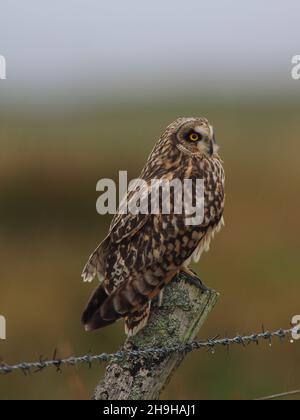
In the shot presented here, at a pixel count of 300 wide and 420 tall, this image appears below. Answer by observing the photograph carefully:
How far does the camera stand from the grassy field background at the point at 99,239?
7820 millimetres

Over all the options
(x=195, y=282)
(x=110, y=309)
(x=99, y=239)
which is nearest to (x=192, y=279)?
(x=195, y=282)

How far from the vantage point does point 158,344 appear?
14.4 feet

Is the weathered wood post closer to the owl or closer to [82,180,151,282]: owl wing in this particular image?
the owl

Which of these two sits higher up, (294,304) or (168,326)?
(294,304)

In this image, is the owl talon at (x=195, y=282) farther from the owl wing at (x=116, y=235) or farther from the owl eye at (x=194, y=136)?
the owl eye at (x=194, y=136)

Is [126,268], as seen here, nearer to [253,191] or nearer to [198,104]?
[253,191]

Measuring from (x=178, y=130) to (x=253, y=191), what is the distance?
652cm

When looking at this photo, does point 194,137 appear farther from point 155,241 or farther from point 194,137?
point 155,241

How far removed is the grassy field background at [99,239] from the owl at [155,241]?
773 mm

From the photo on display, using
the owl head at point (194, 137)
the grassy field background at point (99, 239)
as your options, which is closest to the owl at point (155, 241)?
the owl head at point (194, 137)

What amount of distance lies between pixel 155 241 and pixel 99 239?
5.73 metres

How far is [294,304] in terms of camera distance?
928 cm

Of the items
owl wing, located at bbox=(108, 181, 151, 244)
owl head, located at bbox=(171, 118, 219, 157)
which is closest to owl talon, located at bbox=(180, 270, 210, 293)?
owl wing, located at bbox=(108, 181, 151, 244)
